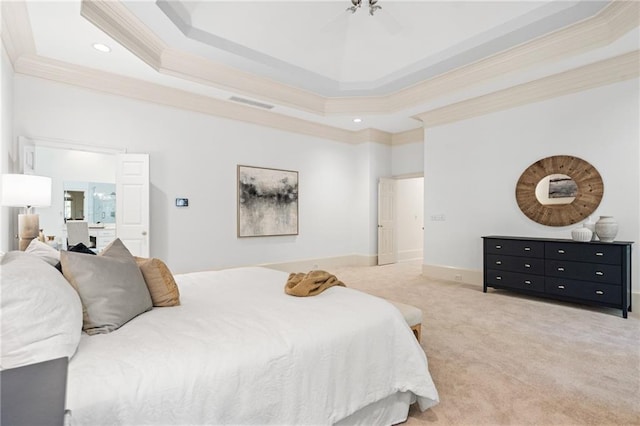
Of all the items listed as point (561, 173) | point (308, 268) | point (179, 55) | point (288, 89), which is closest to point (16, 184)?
point (179, 55)

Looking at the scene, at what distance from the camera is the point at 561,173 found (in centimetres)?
447

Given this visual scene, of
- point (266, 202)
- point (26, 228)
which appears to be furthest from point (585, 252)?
point (26, 228)

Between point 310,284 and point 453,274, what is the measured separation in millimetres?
4183

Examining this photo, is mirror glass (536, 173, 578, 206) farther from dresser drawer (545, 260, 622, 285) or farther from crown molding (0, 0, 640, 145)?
crown molding (0, 0, 640, 145)

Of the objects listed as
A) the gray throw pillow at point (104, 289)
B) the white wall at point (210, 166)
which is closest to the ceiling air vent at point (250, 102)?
the white wall at point (210, 166)

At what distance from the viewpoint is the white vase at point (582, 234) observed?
153 inches

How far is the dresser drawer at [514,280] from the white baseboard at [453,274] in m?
0.48

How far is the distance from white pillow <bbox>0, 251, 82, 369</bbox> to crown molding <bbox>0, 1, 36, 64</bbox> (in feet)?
9.73

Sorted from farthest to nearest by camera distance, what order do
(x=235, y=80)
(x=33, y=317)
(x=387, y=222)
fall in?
(x=387, y=222) → (x=235, y=80) → (x=33, y=317)

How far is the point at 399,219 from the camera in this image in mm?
8078

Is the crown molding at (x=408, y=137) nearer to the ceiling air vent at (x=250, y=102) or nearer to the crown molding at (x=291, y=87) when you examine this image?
the crown molding at (x=291, y=87)

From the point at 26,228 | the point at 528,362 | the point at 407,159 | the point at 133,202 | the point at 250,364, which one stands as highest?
the point at 407,159

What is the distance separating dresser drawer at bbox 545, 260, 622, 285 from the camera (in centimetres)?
366

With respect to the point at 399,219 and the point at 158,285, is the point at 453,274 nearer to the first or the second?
the point at 399,219
